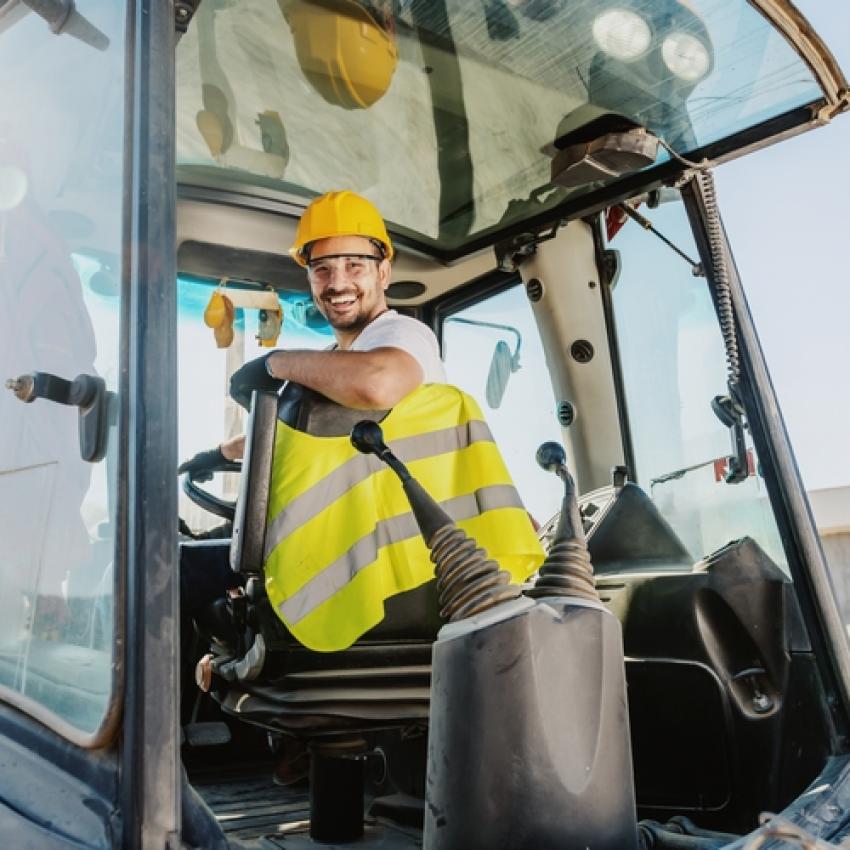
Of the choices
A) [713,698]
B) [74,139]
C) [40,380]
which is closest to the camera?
[40,380]

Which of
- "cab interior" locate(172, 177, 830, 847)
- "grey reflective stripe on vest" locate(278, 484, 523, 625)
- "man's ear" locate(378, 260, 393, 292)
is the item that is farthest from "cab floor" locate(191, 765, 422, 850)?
"man's ear" locate(378, 260, 393, 292)

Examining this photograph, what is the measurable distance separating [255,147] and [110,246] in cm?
141

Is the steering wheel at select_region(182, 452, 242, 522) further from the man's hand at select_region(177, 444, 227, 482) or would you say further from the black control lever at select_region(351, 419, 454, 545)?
the black control lever at select_region(351, 419, 454, 545)

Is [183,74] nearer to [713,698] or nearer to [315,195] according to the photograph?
[315,195]


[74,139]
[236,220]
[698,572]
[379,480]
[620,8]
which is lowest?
[698,572]

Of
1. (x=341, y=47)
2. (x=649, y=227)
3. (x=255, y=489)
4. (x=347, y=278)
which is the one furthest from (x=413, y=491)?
(x=649, y=227)

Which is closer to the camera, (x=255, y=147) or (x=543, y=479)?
(x=255, y=147)

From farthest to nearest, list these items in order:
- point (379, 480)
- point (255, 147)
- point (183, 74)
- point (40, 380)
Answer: point (255, 147), point (183, 74), point (379, 480), point (40, 380)

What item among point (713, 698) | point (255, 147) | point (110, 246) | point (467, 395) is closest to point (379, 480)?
point (467, 395)

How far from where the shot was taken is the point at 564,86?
2.20 m

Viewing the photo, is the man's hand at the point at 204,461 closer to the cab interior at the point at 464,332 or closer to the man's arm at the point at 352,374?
the cab interior at the point at 464,332

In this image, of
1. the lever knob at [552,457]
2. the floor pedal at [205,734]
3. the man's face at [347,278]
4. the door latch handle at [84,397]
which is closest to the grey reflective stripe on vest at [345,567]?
the floor pedal at [205,734]

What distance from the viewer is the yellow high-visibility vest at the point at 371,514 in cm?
177

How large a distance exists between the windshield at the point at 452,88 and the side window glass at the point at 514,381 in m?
0.40
